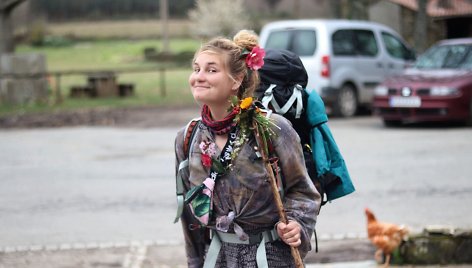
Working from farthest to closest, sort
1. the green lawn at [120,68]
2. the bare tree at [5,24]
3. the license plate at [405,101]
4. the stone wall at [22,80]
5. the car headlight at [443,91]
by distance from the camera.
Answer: the bare tree at [5,24], the green lawn at [120,68], the stone wall at [22,80], the license plate at [405,101], the car headlight at [443,91]

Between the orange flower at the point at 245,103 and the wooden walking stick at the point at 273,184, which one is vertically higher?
the orange flower at the point at 245,103

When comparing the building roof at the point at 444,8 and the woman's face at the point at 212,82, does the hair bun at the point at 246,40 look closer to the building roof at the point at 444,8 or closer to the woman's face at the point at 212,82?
the woman's face at the point at 212,82

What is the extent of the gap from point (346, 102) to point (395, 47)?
2350 millimetres

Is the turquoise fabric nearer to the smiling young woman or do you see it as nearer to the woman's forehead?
the smiling young woman

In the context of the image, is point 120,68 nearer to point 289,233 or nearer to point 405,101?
point 405,101

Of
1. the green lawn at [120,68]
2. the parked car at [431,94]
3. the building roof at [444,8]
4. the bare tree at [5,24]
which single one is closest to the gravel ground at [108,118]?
the green lawn at [120,68]

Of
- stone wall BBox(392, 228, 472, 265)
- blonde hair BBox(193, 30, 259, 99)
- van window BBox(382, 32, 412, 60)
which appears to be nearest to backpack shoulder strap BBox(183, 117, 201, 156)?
blonde hair BBox(193, 30, 259, 99)

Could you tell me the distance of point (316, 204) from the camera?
3436 mm

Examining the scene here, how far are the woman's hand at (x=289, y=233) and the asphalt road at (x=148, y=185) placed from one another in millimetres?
3968

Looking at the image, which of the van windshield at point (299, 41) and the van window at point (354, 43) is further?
the van window at point (354, 43)

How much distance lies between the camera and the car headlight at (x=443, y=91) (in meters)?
14.3

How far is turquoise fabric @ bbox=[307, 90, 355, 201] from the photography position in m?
4.05

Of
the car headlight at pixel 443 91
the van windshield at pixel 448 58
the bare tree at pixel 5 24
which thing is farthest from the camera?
the bare tree at pixel 5 24

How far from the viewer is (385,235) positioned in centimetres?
596
